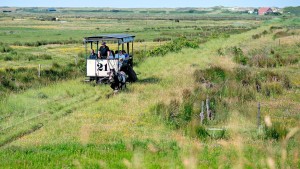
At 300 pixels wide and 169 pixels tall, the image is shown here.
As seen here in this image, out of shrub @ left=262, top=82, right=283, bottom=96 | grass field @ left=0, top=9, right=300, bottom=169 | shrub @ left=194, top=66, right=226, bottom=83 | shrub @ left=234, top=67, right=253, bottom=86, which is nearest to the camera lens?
grass field @ left=0, top=9, right=300, bottom=169

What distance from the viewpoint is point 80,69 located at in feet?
103

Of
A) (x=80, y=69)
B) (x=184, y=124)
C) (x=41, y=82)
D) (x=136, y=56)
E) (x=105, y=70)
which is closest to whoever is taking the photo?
(x=184, y=124)

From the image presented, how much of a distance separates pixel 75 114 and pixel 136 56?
23.9 metres

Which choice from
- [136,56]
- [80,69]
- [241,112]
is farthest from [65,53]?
[241,112]

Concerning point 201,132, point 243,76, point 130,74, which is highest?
point 201,132

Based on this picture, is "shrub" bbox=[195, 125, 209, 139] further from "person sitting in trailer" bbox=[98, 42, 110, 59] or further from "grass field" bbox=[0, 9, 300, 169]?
"person sitting in trailer" bbox=[98, 42, 110, 59]

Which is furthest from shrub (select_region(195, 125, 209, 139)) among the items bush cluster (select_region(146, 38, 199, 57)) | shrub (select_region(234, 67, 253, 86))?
bush cluster (select_region(146, 38, 199, 57))

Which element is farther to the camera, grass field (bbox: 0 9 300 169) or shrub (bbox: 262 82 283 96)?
shrub (bbox: 262 82 283 96)

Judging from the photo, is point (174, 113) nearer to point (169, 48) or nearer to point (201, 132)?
point (201, 132)

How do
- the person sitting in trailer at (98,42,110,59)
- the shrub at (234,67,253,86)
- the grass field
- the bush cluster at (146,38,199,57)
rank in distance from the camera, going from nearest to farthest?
the grass field < the shrub at (234,67,253,86) < the person sitting in trailer at (98,42,110,59) < the bush cluster at (146,38,199,57)

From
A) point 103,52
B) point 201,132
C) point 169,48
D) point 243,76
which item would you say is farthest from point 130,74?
point 169,48

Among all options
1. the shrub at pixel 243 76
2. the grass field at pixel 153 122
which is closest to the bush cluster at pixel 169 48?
the grass field at pixel 153 122

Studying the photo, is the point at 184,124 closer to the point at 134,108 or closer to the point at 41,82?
the point at 134,108

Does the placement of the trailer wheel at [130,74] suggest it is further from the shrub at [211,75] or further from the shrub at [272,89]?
the shrub at [272,89]
